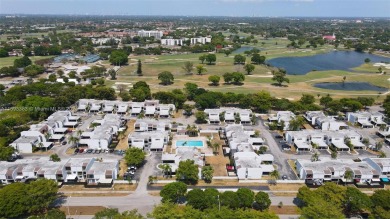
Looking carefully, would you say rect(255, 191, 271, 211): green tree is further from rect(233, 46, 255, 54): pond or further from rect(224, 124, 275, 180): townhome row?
rect(233, 46, 255, 54): pond

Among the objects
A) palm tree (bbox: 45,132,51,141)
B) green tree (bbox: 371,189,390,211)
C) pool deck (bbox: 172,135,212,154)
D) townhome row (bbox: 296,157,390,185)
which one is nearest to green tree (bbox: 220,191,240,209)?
townhome row (bbox: 296,157,390,185)

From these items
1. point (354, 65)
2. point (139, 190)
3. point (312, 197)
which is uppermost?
point (354, 65)

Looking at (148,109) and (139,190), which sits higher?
(148,109)

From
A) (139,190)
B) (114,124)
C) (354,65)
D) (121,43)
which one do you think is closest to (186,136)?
(114,124)

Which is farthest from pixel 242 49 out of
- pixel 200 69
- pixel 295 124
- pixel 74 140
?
pixel 74 140

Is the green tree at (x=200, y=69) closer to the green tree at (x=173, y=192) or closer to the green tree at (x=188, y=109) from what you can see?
the green tree at (x=188, y=109)

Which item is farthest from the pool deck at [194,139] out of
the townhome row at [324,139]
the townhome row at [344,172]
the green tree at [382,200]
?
the green tree at [382,200]

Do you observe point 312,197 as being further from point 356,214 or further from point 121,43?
point 121,43
